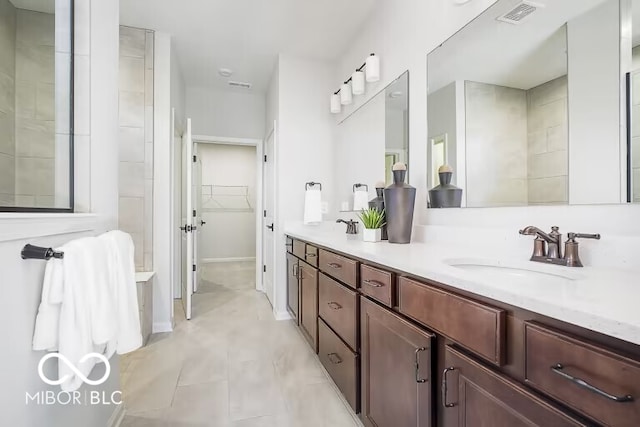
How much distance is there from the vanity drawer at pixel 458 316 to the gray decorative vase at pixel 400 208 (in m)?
0.66

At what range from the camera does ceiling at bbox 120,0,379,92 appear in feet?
8.13

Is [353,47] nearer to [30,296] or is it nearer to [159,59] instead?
[159,59]

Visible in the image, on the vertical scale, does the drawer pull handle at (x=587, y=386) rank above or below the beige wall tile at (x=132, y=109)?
below

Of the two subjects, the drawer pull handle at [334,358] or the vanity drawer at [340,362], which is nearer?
the vanity drawer at [340,362]

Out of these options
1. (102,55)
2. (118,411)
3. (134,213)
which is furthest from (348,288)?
(134,213)

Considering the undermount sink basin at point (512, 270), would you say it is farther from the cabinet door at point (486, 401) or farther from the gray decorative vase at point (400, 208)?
Answer: the gray decorative vase at point (400, 208)

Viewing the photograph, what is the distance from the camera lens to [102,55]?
1374mm

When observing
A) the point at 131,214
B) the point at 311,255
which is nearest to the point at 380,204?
the point at 311,255

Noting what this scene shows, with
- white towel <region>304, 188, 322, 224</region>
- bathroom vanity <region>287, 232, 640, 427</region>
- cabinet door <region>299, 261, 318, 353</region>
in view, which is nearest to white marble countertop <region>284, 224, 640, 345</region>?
bathroom vanity <region>287, 232, 640, 427</region>

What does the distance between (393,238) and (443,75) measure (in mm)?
945

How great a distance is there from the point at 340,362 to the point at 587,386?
130 centimetres

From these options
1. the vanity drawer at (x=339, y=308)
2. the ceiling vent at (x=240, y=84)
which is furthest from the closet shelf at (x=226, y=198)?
the vanity drawer at (x=339, y=308)

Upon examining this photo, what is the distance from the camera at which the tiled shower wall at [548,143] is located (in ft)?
3.81

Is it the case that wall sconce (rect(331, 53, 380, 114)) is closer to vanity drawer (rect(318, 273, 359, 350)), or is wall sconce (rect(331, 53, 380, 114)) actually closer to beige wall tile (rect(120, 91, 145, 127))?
vanity drawer (rect(318, 273, 359, 350))
